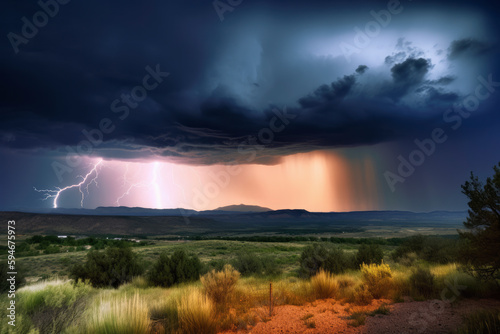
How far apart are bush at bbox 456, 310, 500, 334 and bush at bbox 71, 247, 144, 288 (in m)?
14.6

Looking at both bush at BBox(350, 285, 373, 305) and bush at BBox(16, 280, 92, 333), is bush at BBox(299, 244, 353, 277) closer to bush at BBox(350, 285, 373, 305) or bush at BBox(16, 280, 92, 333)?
bush at BBox(350, 285, 373, 305)

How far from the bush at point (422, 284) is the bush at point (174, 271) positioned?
33.1 ft

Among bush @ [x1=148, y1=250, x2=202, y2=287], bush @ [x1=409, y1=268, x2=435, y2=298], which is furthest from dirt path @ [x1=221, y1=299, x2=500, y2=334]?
bush @ [x1=148, y1=250, x2=202, y2=287]

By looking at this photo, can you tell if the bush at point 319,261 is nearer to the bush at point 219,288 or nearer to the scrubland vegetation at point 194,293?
the scrubland vegetation at point 194,293

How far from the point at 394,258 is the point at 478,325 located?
19315 millimetres

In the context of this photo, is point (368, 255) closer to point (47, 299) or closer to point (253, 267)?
point (253, 267)

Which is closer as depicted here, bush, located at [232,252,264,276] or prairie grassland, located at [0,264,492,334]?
prairie grassland, located at [0,264,492,334]

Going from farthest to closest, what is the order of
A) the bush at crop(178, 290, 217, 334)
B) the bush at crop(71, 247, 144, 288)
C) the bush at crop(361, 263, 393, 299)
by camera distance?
the bush at crop(71, 247, 144, 288), the bush at crop(361, 263, 393, 299), the bush at crop(178, 290, 217, 334)

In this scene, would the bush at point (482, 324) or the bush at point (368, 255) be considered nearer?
the bush at point (482, 324)

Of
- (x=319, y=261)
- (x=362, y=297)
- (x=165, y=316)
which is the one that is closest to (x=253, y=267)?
(x=319, y=261)

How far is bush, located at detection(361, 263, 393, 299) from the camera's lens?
31.3ft

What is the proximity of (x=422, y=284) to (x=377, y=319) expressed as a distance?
3867mm

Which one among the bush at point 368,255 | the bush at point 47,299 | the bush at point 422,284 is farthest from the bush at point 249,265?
the bush at point 47,299

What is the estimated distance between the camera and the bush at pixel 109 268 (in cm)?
1397
